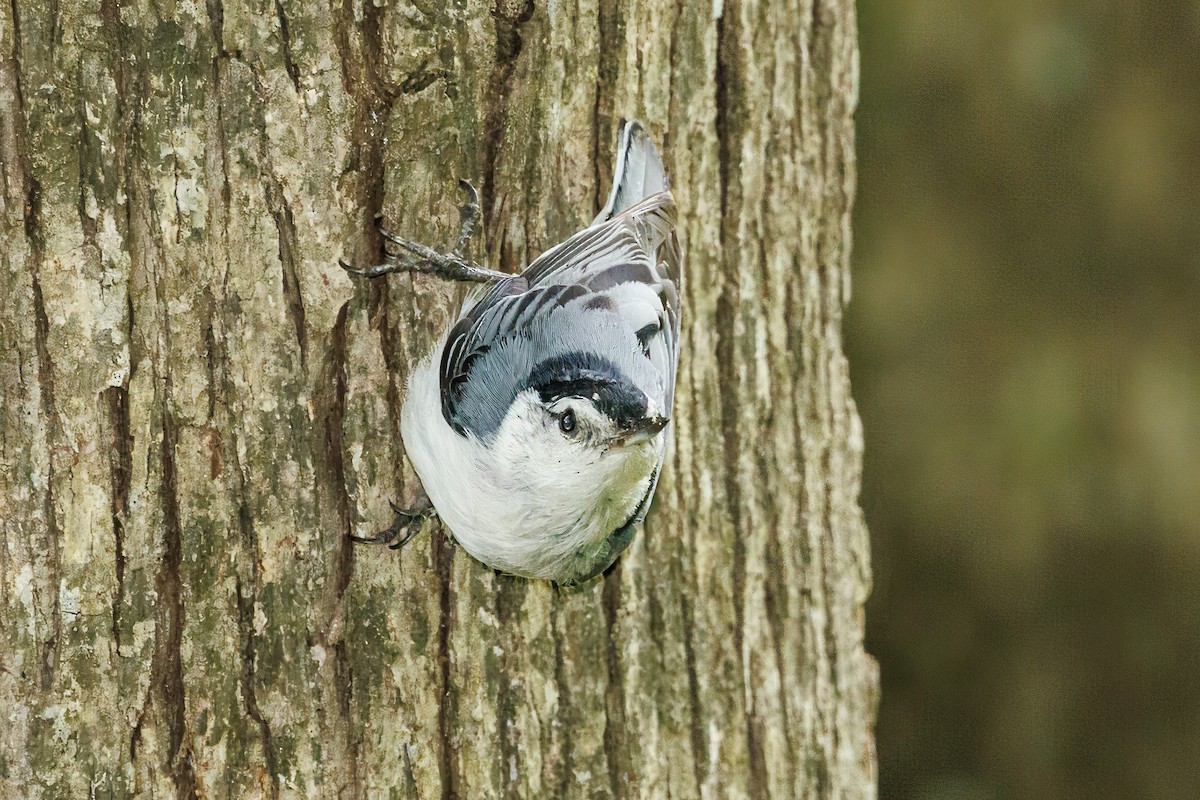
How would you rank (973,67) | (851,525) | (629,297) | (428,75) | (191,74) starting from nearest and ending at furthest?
(191,74) < (428,75) < (629,297) < (851,525) < (973,67)

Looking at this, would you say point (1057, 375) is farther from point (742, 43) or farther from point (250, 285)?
point (250, 285)

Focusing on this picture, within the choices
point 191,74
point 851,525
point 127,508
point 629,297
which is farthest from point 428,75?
point 851,525

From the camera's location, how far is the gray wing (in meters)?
2.02

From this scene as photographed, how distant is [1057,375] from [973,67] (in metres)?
1.13

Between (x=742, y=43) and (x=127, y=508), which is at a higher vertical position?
(x=742, y=43)

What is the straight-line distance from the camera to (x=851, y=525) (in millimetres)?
2461

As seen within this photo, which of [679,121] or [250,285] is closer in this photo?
[250,285]

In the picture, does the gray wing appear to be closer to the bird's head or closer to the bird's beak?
the bird's head

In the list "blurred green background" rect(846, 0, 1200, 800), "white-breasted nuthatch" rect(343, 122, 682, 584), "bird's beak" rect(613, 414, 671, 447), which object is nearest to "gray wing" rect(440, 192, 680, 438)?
"white-breasted nuthatch" rect(343, 122, 682, 584)

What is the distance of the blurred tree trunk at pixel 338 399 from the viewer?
1.78m

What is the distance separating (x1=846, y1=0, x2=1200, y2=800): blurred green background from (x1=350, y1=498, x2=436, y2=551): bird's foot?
2.51 meters

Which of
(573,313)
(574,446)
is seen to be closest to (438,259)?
(573,313)

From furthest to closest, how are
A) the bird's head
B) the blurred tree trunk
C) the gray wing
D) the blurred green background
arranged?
1. the blurred green background
2. the gray wing
3. the bird's head
4. the blurred tree trunk

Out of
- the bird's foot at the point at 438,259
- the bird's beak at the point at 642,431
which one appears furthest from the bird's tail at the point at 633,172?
the bird's beak at the point at 642,431
